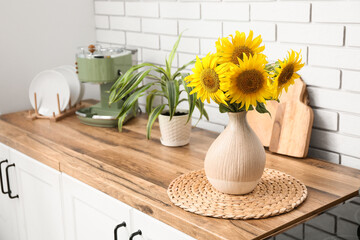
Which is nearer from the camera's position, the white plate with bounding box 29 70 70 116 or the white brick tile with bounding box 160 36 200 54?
the white brick tile with bounding box 160 36 200 54

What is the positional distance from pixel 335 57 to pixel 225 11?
1.79 feet

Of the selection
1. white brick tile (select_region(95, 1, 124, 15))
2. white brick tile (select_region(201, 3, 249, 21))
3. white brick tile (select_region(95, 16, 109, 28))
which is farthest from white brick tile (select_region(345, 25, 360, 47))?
white brick tile (select_region(95, 16, 109, 28))

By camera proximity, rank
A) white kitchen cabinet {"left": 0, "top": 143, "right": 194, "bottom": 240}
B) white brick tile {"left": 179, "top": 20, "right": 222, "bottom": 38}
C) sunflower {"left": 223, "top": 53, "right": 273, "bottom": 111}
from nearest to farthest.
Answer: sunflower {"left": 223, "top": 53, "right": 273, "bottom": 111}, white kitchen cabinet {"left": 0, "top": 143, "right": 194, "bottom": 240}, white brick tile {"left": 179, "top": 20, "right": 222, "bottom": 38}

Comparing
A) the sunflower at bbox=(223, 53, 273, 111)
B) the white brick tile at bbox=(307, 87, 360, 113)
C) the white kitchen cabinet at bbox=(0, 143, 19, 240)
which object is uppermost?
the sunflower at bbox=(223, 53, 273, 111)

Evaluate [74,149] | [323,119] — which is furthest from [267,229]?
[74,149]

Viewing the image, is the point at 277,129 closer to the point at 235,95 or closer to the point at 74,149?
the point at 235,95

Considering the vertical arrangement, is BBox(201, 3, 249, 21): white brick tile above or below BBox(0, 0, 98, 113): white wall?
above

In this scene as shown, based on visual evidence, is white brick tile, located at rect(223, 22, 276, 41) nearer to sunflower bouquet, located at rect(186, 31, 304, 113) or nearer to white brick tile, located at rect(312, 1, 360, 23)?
white brick tile, located at rect(312, 1, 360, 23)

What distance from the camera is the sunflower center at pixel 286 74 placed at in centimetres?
125

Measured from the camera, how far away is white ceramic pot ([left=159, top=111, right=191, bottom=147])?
1.87 m

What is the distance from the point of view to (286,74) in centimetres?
126

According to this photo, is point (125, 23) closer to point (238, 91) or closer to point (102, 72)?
point (102, 72)

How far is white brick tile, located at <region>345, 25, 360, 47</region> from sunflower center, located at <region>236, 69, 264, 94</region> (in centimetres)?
53

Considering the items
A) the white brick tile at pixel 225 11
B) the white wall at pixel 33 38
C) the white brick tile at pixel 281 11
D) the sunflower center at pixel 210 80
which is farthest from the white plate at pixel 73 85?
the sunflower center at pixel 210 80
